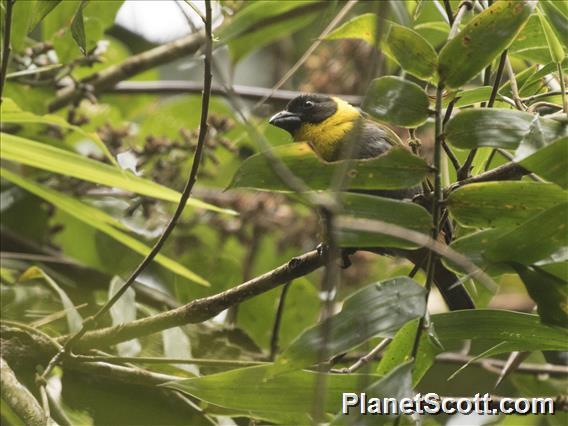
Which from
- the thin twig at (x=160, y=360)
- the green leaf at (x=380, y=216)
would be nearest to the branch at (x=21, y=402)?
the thin twig at (x=160, y=360)

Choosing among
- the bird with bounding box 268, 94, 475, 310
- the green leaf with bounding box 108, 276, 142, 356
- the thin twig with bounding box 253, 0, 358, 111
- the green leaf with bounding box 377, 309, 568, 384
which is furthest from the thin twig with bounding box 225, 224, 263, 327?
the green leaf with bounding box 377, 309, 568, 384

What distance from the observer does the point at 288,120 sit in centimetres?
248

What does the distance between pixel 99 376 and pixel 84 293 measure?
→ 61 centimetres

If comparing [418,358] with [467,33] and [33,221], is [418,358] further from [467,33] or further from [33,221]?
[33,221]

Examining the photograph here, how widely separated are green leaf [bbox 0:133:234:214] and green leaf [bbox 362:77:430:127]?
2.32 ft

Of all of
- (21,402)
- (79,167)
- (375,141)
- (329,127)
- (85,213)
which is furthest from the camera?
(329,127)

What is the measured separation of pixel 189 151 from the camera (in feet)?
8.55

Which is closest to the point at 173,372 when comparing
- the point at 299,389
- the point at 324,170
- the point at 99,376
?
the point at 99,376

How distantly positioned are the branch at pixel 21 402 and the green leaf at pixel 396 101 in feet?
2.38

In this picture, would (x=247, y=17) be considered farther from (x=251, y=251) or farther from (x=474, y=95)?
(x=251, y=251)

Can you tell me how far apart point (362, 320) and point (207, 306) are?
408 millimetres

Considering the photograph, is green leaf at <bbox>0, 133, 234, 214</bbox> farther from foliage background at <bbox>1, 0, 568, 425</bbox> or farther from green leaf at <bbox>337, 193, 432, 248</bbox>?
green leaf at <bbox>337, 193, 432, 248</bbox>

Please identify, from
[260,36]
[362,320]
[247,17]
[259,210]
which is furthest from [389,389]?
[259,210]

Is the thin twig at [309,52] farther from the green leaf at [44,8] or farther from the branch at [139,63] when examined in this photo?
the branch at [139,63]
